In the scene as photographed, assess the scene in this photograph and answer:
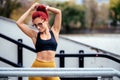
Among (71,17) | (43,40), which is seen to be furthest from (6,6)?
(43,40)

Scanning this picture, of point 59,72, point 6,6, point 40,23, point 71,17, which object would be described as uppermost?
point 6,6

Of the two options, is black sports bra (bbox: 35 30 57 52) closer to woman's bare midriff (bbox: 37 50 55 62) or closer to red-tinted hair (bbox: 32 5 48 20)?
woman's bare midriff (bbox: 37 50 55 62)

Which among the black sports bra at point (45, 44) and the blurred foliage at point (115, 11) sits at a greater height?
the blurred foliage at point (115, 11)

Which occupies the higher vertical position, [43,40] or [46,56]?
[43,40]

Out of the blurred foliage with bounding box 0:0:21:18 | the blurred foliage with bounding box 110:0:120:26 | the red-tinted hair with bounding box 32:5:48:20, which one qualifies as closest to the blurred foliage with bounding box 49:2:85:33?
the blurred foliage with bounding box 110:0:120:26

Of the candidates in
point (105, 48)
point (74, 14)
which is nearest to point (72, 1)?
point (74, 14)

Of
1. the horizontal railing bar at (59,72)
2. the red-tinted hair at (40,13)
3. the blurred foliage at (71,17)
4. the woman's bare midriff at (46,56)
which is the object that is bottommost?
the horizontal railing bar at (59,72)

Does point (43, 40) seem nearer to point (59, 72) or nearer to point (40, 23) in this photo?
point (40, 23)

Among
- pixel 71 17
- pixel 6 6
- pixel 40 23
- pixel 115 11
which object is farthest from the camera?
pixel 115 11

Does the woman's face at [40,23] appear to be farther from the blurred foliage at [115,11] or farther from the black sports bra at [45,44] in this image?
the blurred foliage at [115,11]

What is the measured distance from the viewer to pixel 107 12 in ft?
242

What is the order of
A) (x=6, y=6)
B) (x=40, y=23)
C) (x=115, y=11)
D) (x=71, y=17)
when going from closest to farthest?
(x=40, y=23), (x=6, y=6), (x=71, y=17), (x=115, y=11)

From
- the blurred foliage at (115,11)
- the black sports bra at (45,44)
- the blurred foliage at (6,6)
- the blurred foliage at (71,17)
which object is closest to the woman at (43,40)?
the black sports bra at (45,44)

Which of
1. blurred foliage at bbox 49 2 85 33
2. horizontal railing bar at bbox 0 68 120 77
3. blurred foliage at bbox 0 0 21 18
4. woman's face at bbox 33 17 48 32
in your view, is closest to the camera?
horizontal railing bar at bbox 0 68 120 77
